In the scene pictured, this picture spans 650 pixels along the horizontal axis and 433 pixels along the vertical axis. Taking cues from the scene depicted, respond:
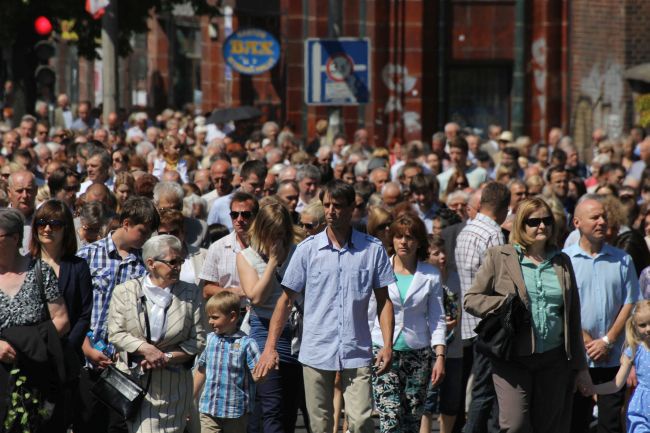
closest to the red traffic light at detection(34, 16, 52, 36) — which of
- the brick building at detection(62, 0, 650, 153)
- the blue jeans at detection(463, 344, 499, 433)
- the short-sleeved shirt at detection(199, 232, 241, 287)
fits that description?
the brick building at detection(62, 0, 650, 153)

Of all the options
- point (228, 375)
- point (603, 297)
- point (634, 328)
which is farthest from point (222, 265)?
point (634, 328)

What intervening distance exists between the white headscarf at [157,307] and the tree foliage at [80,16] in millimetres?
23885

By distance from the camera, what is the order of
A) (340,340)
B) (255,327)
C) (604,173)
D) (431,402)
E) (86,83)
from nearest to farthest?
(340,340)
(255,327)
(431,402)
(604,173)
(86,83)

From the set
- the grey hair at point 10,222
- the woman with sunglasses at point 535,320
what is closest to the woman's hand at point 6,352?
the grey hair at point 10,222

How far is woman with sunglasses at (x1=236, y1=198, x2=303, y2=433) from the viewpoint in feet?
34.5

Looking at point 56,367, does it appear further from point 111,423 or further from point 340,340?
point 340,340

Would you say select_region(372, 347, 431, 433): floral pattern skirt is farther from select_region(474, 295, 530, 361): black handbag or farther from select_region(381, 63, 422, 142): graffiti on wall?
select_region(381, 63, 422, 142): graffiti on wall

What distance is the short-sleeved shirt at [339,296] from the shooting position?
9.89 m

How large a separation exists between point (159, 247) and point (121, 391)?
85cm

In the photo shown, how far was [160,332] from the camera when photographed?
31.5 feet

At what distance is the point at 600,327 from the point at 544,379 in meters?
1.09

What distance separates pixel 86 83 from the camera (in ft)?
184

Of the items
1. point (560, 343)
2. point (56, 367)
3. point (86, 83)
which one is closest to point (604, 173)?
point (560, 343)

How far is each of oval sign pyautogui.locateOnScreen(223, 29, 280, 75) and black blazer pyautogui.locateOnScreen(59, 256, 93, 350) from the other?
74.9 feet
